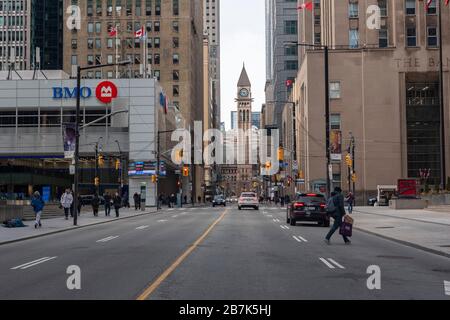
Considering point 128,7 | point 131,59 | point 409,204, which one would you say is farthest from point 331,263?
point 128,7

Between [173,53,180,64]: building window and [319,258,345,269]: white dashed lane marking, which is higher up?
[173,53,180,64]: building window

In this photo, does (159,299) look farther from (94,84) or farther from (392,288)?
(94,84)

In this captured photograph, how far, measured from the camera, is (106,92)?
7738 cm

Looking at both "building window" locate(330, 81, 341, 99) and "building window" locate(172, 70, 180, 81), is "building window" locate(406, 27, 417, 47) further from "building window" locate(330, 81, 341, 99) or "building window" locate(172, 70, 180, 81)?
"building window" locate(172, 70, 180, 81)

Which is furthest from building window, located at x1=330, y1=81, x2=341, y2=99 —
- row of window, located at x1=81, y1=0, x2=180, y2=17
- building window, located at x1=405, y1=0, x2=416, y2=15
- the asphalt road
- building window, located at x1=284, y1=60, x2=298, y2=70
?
building window, located at x1=284, y1=60, x2=298, y2=70

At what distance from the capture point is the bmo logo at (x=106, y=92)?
77375 millimetres

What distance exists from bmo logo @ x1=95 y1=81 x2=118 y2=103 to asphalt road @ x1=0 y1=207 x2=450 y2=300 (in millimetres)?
56952

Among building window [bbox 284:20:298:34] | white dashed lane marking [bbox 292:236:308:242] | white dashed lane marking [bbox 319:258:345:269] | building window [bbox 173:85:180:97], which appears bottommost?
white dashed lane marking [bbox 292:236:308:242]

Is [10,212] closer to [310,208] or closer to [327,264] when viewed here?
[310,208]

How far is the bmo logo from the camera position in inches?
3046

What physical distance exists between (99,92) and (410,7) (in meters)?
40.2

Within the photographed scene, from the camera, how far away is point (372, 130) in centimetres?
7481

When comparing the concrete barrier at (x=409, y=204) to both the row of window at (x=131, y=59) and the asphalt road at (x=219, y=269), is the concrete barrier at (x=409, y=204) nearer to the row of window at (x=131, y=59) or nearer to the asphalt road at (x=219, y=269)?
the asphalt road at (x=219, y=269)
